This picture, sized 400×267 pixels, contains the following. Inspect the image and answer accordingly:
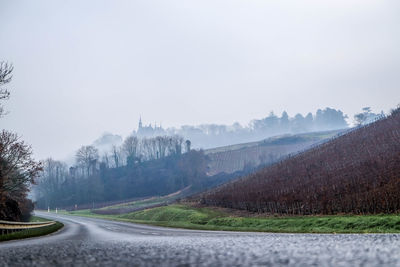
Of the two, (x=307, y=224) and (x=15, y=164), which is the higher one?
(x=15, y=164)

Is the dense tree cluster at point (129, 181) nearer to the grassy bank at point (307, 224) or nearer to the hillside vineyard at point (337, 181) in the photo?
the hillside vineyard at point (337, 181)

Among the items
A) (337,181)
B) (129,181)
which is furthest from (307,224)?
(129,181)

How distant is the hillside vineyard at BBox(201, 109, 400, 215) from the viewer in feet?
139

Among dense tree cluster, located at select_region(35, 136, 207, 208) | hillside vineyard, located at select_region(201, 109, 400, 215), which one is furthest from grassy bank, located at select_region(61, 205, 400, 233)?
dense tree cluster, located at select_region(35, 136, 207, 208)

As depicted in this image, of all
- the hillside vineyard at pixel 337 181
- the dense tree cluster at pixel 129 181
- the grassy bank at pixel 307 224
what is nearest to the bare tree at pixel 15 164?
the grassy bank at pixel 307 224

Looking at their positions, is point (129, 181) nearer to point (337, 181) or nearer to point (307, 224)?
point (337, 181)

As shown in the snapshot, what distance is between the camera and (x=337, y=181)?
56.6 m

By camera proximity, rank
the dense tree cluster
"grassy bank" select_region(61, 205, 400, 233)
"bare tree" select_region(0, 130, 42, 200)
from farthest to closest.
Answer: the dense tree cluster
"bare tree" select_region(0, 130, 42, 200)
"grassy bank" select_region(61, 205, 400, 233)

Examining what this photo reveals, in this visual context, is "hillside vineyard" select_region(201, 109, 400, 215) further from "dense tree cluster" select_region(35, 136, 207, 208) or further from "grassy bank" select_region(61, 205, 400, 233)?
"dense tree cluster" select_region(35, 136, 207, 208)

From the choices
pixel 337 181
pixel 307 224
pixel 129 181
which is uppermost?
pixel 129 181

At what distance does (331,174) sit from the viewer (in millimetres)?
62969

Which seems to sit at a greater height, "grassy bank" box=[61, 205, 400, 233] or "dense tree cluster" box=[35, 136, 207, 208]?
"dense tree cluster" box=[35, 136, 207, 208]

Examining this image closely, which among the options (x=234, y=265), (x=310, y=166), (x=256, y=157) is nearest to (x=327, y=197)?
(x=310, y=166)

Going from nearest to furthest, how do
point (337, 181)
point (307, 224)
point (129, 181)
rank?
point (307, 224)
point (337, 181)
point (129, 181)
